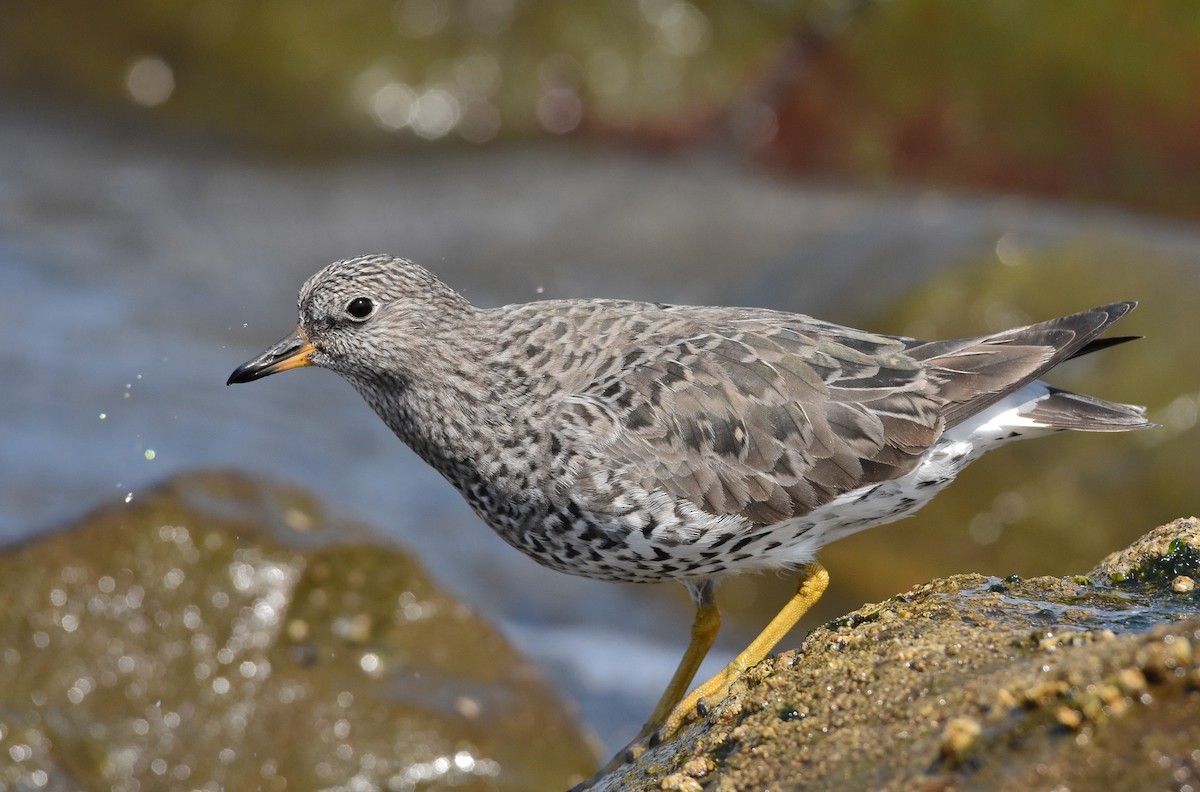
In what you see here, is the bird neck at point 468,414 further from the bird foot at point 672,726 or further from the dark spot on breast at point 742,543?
the bird foot at point 672,726

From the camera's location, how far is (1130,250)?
11227mm

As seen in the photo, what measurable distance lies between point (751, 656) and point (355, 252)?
10.7 metres

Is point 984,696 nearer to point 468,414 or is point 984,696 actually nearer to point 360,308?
point 468,414

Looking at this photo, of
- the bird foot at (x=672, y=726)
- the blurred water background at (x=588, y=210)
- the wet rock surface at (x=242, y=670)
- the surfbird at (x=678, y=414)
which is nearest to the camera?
the bird foot at (x=672, y=726)

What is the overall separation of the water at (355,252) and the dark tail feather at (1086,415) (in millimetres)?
3004

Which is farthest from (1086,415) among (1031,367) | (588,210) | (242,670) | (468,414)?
(588,210)

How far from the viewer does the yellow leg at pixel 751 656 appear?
228 inches

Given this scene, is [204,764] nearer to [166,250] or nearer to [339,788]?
[339,788]

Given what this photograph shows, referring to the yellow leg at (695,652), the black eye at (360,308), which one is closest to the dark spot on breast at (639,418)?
the yellow leg at (695,652)

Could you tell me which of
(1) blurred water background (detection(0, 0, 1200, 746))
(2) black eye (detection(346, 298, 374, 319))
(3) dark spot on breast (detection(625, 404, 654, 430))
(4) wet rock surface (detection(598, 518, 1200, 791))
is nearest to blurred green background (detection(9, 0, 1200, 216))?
(1) blurred water background (detection(0, 0, 1200, 746))

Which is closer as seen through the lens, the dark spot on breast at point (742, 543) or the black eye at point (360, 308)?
the dark spot on breast at point (742, 543)

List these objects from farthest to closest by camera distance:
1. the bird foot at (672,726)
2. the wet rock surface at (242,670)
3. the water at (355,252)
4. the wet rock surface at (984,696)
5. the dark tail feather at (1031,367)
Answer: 1. the water at (355,252)
2. the wet rock surface at (242,670)
3. the dark tail feather at (1031,367)
4. the bird foot at (672,726)
5. the wet rock surface at (984,696)

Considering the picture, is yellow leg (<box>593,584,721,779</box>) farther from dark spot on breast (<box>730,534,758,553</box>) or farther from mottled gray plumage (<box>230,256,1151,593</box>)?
dark spot on breast (<box>730,534,758,553</box>)

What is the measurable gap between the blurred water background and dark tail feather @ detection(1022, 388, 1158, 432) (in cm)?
375
